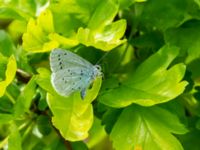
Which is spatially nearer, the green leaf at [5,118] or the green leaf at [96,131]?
the green leaf at [5,118]

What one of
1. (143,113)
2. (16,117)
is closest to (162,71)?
(143,113)

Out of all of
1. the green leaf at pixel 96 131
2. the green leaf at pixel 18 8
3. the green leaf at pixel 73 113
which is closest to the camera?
the green leaf at pixel 73 113

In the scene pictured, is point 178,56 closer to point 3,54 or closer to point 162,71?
point 162,71

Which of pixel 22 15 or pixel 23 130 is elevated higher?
pixel 22 15

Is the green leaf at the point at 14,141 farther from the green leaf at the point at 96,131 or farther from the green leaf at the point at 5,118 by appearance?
the green leaf at the point at 96,131

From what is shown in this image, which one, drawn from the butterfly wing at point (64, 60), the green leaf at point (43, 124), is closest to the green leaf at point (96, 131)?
the green leaf at point (43, 124)

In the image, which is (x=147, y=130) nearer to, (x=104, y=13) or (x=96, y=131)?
(x=104, y=13)

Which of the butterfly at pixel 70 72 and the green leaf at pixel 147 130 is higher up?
the butterfly at pixel 70 72

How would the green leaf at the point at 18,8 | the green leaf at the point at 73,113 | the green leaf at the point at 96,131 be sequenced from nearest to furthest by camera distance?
the green leaf at the point at 73,113 → the green leaf at the point at 18,8 → the green leaf at the point at 96,131
